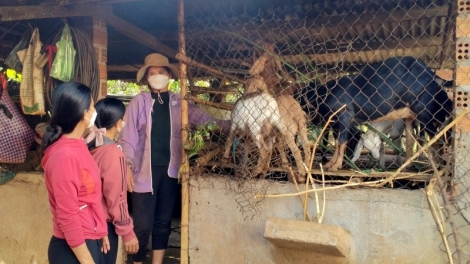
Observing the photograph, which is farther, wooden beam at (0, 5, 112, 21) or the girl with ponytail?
wooden beam at (0, 5, 112, 21)

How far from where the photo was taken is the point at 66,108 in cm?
229

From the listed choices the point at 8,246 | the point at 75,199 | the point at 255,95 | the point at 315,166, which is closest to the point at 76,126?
the point at 75,199

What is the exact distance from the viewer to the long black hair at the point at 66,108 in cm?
228

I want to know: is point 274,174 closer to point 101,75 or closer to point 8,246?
point 101,75

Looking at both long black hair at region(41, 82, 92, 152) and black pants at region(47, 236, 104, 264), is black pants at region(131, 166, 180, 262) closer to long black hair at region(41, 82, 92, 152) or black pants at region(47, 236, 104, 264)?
black pants at region(47, 236, 104, 264)

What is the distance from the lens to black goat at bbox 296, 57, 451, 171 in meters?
3.92

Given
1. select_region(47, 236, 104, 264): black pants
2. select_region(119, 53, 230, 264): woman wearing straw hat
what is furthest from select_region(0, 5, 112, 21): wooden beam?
select_region(47, 236, 104, 264): black pants

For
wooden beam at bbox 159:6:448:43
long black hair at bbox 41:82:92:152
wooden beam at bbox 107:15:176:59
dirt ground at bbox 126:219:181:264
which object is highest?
wooden beam at bbox 107:15:176:59

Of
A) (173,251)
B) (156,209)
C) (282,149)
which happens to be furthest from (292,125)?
(173,251)

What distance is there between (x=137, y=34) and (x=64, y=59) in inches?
49.5

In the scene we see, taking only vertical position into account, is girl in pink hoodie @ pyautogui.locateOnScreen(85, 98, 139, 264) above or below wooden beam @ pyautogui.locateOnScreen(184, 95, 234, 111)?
below

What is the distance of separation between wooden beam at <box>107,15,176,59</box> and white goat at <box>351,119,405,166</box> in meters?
2.83

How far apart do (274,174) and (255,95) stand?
723mm

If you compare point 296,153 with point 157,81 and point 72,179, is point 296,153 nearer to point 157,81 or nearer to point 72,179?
point 157,81
